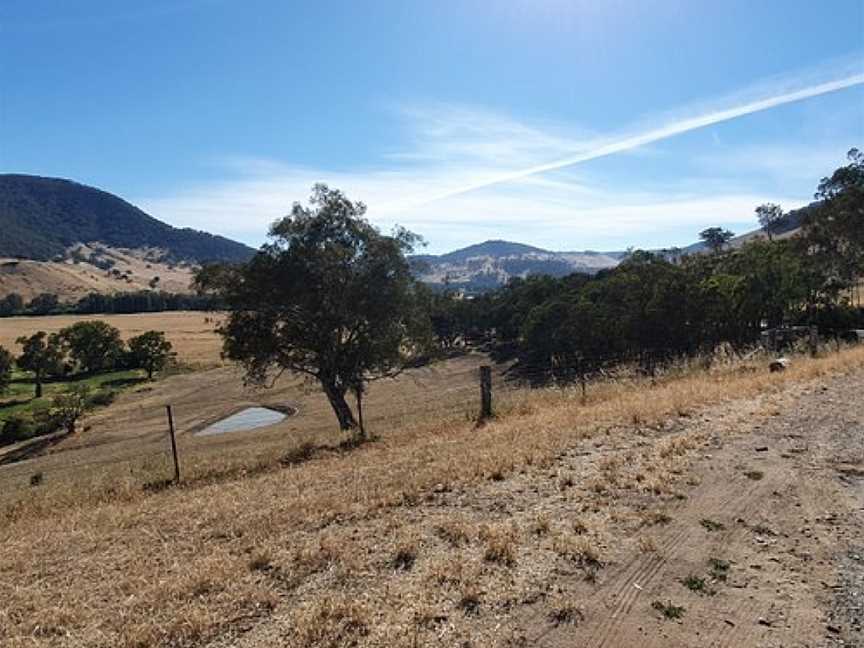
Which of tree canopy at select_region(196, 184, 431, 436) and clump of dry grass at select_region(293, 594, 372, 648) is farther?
tree canopy at select_region(196, 184, 431, 436)

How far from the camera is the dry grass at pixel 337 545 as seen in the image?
546 centimetres

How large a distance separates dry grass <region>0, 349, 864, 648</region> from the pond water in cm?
4573

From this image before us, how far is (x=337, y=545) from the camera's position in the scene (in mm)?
7094

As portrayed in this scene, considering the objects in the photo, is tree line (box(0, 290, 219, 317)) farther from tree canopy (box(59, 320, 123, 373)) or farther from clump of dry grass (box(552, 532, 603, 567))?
clump of dry grass (box(552, 532, 603, 567))

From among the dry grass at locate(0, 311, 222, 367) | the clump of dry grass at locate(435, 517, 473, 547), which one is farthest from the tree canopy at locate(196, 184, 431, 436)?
the dry grass at locate(0, 311, 222, 367)

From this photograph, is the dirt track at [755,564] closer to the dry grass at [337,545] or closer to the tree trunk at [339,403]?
the dry grass at [337,545]

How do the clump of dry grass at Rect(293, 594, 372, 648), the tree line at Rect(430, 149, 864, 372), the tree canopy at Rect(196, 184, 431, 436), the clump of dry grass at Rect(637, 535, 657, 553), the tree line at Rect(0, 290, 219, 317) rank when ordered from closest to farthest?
the clump of dry grass at Rect(293, 594, 372, 648) → the clump of dry grass at Rect(637, 535, 657, 553) → the tree canopy at Rect(196, 184, 431, 436) → the tree line at Rect(430, 149, 864, 372) → the tree line at Rect(0, 290, 219, 317)

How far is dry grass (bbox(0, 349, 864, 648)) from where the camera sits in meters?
5.46

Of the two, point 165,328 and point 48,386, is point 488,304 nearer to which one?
point 48,386

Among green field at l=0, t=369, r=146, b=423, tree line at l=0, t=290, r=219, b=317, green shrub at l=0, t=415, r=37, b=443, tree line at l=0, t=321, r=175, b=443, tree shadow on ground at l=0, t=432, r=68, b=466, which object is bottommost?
tree shadow on ground at l=0, t=432, r=68, b=466

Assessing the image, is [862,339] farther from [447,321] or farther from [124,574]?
[447,321]

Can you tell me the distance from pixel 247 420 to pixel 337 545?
189 ft

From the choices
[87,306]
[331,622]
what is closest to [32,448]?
[331,622]

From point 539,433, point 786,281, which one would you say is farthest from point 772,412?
point 786,281
